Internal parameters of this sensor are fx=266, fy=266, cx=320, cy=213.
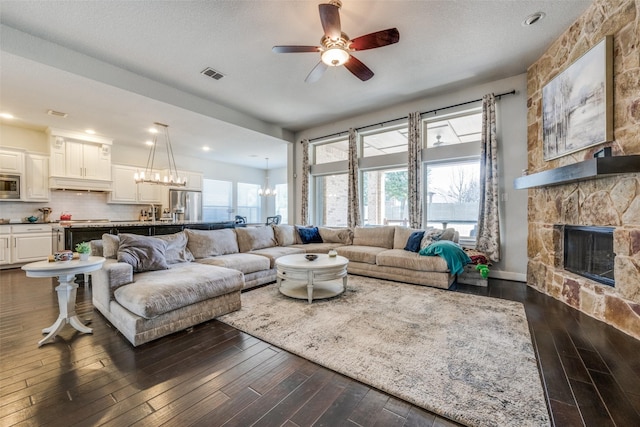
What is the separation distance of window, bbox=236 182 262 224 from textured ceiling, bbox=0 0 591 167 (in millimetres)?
4805

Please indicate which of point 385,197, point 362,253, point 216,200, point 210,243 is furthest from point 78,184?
point 385,197

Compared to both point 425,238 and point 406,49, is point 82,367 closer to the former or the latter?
point 425,238

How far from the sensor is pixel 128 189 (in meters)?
7.00

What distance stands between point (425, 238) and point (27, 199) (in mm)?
8000

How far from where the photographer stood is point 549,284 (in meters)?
3.61

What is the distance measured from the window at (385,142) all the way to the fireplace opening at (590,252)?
3079 millimetres

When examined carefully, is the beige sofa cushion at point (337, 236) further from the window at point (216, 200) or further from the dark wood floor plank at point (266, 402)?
the window at point (216, 200)

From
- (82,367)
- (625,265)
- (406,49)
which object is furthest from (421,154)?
(82,367)

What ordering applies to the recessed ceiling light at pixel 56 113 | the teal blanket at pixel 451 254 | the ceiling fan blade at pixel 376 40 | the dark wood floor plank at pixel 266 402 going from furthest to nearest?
the recessed ceiling light at pixel 56 113 < the teal blanket at pixel 451 254 < the ceiling fan blade at pixel 376 40 < the dark wood floor plank at pixel 266 402

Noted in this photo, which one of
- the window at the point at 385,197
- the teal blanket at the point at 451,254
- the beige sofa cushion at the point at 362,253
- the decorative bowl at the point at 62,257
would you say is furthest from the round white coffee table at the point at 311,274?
the window at the point at 385,197

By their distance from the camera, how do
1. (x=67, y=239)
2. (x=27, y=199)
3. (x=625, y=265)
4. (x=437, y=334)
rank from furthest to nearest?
(x=27, y=199) → (x=67, y=239) → (x=625, y=265) → (x=437, y=334)

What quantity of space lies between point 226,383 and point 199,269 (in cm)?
154

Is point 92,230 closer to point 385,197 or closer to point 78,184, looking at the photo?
point 78,184

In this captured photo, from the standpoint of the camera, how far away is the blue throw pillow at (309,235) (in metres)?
5.74
